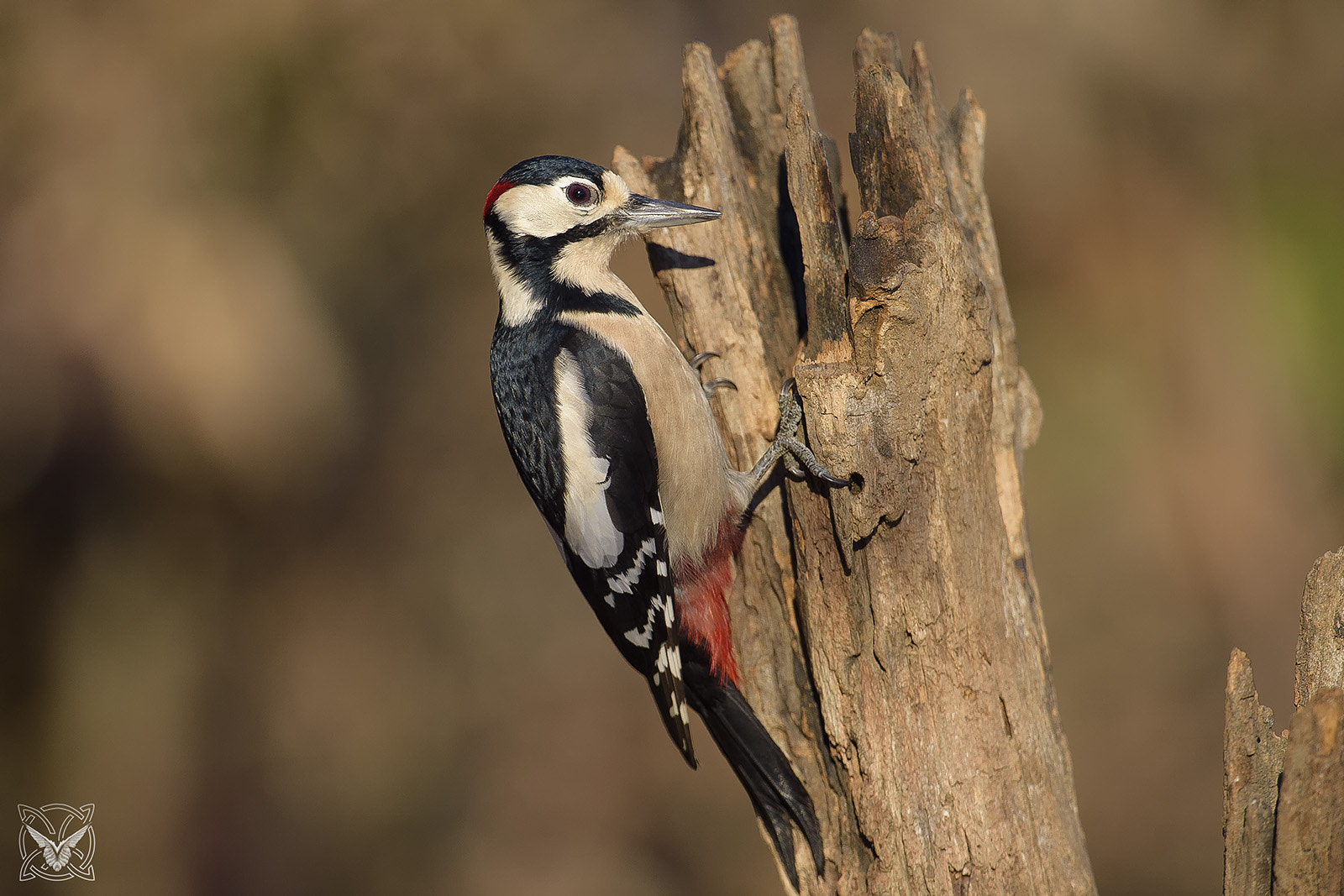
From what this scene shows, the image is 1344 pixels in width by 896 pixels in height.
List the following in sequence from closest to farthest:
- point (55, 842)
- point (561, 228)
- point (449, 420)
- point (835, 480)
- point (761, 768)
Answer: point (835, 480), point (761, 768), point (561, 228), point (55, 842), point (449, 420)

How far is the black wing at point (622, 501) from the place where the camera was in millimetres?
2881

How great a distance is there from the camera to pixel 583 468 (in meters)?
2.92

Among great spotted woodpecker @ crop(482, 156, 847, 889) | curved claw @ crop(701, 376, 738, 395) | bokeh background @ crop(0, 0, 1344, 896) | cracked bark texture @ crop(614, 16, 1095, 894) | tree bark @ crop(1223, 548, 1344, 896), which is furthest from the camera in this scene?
bokeh background @ crop(0, 0, 1344, 896)

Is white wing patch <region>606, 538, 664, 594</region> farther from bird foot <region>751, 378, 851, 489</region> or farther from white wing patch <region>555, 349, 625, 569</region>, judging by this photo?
bird foot <region>751, 378, 851, 489</region>

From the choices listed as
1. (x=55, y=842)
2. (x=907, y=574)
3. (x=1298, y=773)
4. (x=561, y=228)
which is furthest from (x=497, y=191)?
(x=55, y=842)

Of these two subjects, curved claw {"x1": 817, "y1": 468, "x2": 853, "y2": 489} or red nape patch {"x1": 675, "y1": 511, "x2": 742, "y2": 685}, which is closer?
curved claw {"x1": 817, "y1": 468, "x2": 853, "y2": 489}

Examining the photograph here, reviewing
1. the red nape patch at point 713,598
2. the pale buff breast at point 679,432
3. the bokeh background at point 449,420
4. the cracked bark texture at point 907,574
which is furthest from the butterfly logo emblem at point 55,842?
the cracked bark texture at point 907,574

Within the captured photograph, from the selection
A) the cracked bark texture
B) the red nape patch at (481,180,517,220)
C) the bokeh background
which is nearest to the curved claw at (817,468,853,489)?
the cracked bark texture

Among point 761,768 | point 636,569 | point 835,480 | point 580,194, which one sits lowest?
point 761,768

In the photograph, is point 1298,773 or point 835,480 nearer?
point 1298,773

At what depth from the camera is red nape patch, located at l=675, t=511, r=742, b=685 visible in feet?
9.44

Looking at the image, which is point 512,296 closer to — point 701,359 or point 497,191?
point 497,191

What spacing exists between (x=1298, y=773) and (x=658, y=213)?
2206 mm

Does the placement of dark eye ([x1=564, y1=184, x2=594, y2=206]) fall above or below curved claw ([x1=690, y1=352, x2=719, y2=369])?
above
